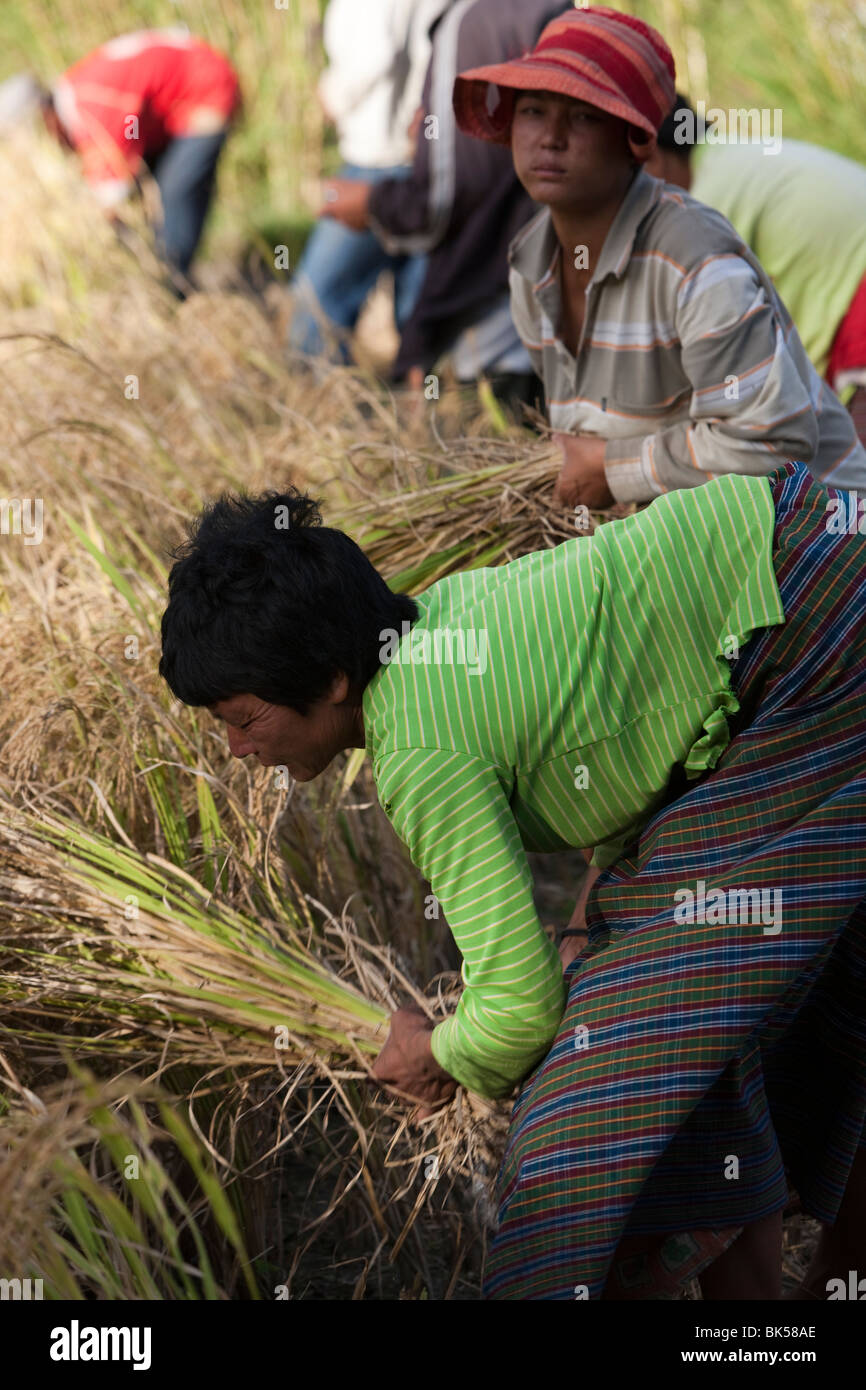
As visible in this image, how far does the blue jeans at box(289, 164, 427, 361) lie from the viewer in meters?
4.22

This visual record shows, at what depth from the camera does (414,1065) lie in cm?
164

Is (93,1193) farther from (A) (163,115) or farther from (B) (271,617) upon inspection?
(A) (163,115)

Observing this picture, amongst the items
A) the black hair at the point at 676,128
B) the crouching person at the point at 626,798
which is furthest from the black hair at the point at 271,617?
the black hair at the point at 676,128

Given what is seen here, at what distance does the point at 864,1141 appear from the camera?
1.60m

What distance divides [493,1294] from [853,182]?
2.06 m

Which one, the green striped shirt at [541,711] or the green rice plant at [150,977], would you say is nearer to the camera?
the green striped shirt at [541,711]

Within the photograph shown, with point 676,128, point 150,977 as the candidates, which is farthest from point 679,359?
point 150,977

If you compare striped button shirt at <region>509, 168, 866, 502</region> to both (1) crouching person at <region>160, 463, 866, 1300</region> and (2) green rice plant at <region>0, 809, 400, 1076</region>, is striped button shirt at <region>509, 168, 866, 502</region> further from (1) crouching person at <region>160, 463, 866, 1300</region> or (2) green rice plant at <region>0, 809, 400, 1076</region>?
(2) green rice plant at <region>0, 809, 400, 1076</region>

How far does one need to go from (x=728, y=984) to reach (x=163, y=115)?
461 centimetres

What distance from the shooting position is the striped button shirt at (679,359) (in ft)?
6.14

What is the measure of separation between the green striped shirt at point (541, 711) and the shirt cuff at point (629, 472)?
433 mm

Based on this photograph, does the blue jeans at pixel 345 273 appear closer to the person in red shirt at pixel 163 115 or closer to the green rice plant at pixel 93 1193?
the person in red shirt at pixel 163 115

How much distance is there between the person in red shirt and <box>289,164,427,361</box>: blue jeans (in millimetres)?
771

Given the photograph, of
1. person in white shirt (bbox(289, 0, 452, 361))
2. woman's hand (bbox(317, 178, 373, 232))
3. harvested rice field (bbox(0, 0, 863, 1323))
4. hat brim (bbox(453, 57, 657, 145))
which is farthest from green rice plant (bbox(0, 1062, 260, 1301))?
person in white shirt (bbox(289, 0, 452, 361))
